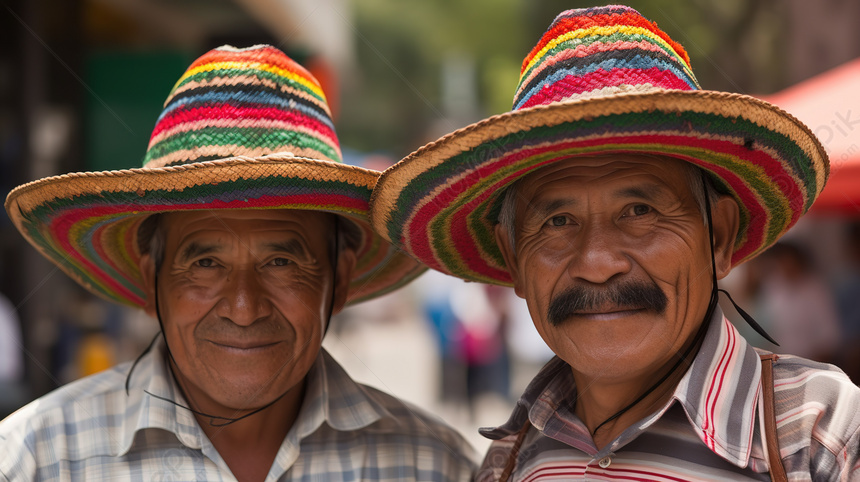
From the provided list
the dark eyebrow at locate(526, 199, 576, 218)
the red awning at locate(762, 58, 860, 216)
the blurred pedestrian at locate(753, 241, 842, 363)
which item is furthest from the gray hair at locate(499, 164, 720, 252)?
the blurred pedestrian at locate(753, 241, 842, 363)

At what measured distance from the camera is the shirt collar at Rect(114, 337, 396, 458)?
2.37m

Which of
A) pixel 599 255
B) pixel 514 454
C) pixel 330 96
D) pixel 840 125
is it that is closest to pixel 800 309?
pixel 840 125

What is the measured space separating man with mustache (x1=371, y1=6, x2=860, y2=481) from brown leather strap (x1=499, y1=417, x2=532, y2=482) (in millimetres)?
52

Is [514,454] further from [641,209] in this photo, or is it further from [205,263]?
[205,263]

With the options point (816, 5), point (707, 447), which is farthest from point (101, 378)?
point (816, 5)

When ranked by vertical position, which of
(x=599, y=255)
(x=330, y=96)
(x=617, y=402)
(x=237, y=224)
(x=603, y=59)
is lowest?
(x=617, y=402)

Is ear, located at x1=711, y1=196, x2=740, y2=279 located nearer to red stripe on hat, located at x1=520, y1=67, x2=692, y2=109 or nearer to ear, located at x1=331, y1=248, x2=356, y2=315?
red stripe on hat, located at x1=520, y1=67, x2=692, y2=109

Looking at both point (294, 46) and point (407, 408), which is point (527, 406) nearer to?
point (407, 408)

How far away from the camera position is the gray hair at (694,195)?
2084 millimetres

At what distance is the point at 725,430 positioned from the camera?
186cm

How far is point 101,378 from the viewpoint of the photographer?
258 centimetres

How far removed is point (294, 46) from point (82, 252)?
234 inches

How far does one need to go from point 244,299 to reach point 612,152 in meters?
1.16

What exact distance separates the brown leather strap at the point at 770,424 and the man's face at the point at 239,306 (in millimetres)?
1303
